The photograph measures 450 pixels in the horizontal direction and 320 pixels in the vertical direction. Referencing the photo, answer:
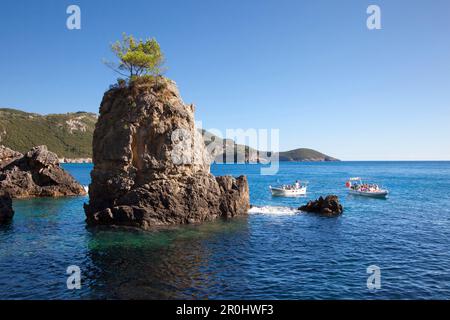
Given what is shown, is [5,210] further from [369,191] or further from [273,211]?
[369,191]

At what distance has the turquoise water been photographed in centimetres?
2155

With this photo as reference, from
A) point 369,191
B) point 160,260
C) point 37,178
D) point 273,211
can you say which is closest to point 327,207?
point 273,211

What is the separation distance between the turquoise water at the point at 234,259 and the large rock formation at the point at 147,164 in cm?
317

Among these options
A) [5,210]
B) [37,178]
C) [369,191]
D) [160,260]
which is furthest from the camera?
[369,191]

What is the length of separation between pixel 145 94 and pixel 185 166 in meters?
11.0

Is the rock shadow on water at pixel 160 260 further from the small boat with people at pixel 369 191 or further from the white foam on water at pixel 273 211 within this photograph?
the small boat with people at pixel 369 191

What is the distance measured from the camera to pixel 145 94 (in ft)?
143

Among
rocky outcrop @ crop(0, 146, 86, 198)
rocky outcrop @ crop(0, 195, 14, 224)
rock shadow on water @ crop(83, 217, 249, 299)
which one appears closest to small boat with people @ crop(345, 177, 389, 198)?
rock shadow on water @ crop(83, 217, 249, 299)

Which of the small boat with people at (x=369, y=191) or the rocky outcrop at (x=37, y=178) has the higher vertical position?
the rocky outcrop at (x=37, y=178)

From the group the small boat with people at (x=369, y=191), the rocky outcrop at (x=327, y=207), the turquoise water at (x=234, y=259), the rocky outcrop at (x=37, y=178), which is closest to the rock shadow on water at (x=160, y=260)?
the turquoise water at (x=234, y=259)

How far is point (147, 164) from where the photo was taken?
42344 mm

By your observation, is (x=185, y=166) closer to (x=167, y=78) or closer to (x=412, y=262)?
(x=167, y=78)

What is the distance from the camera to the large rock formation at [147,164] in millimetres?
41344

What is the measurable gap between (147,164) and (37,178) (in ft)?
147
